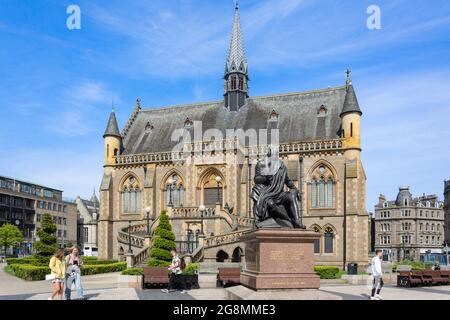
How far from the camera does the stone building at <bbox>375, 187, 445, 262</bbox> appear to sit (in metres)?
104

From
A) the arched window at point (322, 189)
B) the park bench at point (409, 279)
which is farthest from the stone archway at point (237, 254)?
the park bench at point (409, 279)

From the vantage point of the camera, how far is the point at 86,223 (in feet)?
345

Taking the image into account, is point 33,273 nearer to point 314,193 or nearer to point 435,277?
point 435,277

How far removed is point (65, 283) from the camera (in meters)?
17.1

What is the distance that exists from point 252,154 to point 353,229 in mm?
11742

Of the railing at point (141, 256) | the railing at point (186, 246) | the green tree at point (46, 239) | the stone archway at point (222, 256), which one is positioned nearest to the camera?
the green tree at point (46, 239)

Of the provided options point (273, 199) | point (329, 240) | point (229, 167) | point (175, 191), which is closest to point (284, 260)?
point (273, 199)

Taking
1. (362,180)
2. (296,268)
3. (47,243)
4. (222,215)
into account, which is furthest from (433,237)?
(296,268)

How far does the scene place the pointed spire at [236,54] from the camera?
52969mm

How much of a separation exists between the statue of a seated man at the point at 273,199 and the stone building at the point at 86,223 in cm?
9133

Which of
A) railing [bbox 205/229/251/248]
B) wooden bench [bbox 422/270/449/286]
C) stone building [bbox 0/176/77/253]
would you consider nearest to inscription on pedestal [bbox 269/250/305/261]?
wooden bench [bbox 422/270/449/286]

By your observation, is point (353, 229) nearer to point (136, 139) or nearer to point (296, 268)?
point (136, 139)

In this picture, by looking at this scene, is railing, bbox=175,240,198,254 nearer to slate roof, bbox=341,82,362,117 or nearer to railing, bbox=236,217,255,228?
railing, bbox=236,217,255,228

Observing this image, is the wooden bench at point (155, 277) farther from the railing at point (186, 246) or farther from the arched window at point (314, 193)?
the arched window at point (314, 193)
